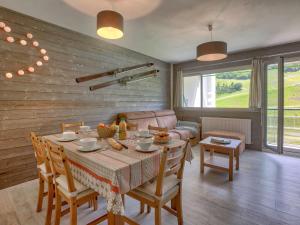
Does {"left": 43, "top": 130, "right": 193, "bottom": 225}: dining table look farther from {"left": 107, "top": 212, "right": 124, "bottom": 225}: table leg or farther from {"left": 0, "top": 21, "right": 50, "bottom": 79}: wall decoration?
{"left": 0, "top": 21, "right": 50, "bottom": 79}: wall decoration

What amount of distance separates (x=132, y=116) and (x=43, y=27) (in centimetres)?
Answer: 233

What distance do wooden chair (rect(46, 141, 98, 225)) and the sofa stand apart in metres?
2.29

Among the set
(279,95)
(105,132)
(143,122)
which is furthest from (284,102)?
(105,132)

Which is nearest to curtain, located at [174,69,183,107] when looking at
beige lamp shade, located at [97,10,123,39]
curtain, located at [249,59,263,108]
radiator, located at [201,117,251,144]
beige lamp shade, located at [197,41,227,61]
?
radiator, located at [201,117,251,144]

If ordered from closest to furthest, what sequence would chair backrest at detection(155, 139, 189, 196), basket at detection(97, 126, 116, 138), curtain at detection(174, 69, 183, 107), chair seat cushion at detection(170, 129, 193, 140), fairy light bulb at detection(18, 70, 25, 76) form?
chair backrest at detection(155, 139, 189, 196) < basket at detection(97, 126, 116, 138) < fairy light bulb at detection(18, 70, 25, 76) < chair seat cushion at detection(170, 129, 193, 140) < curtain at detection(174, 69, 183, 107)

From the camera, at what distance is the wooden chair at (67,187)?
4.43 feet

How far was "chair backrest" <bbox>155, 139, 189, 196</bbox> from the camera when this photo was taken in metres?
1.33

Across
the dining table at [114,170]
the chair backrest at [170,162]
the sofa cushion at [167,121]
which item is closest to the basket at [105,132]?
the dining table at [114,170]

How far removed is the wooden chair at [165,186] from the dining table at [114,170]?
112mm

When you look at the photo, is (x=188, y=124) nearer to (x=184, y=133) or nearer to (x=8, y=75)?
(x=184, y=133)

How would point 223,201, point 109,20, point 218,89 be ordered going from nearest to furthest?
point 109,20, point 223,201, point 218,89

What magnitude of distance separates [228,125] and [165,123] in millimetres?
1724

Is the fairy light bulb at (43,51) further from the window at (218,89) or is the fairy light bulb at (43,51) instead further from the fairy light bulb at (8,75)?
the window at (218,89)

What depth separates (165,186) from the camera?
4.93 feet
